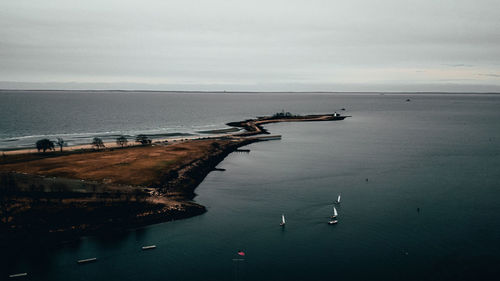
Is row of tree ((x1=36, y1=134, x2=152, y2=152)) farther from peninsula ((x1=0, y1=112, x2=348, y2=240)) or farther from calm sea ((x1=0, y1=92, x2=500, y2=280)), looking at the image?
calm sea ((x1=0, y1=92, x2=500, y2=280))

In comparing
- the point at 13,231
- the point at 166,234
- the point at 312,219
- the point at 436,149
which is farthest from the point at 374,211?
the point at 436,149

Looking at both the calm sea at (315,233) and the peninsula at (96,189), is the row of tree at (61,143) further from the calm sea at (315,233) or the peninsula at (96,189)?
the calm sea at (315,233)

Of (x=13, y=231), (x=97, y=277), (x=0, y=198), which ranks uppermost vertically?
(x=0, y=198)

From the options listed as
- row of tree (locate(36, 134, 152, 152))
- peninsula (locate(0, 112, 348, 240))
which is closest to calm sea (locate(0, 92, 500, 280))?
peninsula (locate(0, 112, 348, 240))

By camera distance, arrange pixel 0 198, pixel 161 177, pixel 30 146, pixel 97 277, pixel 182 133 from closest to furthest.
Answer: pixel 97 277, pixel 0 198, pixel 161 177, pixel 30 146, pixel 182 133

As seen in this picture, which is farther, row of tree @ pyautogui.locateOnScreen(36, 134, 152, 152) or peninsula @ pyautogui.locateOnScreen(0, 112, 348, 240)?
row of tree @ pyautogui.locateOnScreen(36, 134, 152, 152)

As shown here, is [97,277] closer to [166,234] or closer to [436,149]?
[166,234]

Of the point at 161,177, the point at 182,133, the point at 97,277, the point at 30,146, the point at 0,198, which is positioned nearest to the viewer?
the point at 97,277

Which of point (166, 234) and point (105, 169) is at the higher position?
point (105, 169)

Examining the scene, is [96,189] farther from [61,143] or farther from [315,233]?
[61,143]
